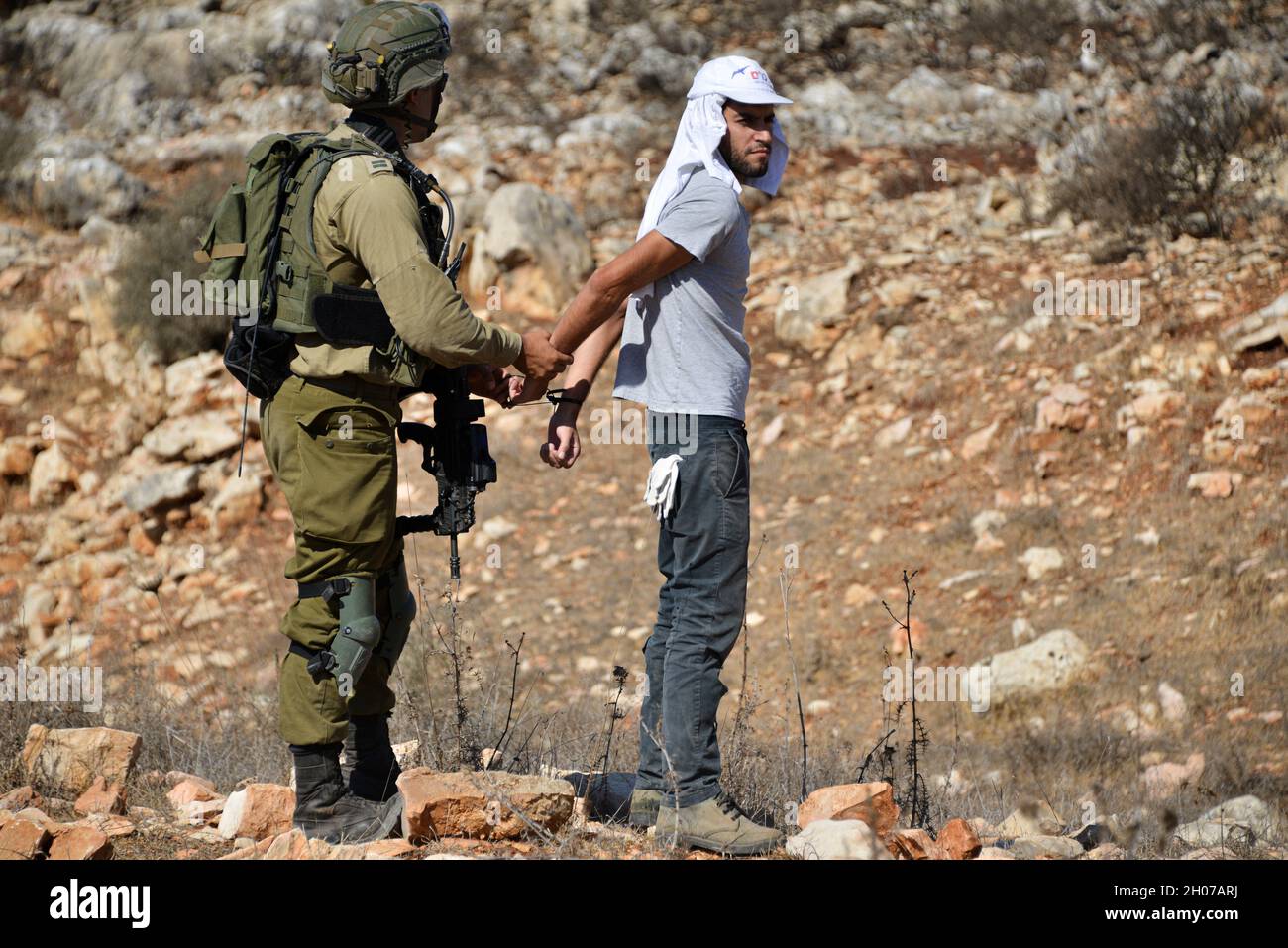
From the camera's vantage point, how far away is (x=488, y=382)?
3.34 metres

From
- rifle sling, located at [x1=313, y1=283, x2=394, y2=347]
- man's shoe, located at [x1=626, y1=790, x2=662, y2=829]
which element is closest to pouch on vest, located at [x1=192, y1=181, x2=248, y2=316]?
rifle sling, located at [x1=313, y1=283, x2=394, y2=347]

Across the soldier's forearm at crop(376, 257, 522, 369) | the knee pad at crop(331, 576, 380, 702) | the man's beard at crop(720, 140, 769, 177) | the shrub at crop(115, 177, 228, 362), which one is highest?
the shrub at crop(115, 177, 228, 362)

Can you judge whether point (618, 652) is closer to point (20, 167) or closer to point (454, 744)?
point (454, 744)

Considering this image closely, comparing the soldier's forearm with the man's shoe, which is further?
the man's shoe

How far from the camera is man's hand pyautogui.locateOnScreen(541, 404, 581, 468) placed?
10.4ft

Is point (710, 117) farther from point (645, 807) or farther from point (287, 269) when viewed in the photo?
point (645, 807)

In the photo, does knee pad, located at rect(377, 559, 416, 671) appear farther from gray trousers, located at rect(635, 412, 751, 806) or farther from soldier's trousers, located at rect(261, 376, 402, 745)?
gray trousers, located at rect(635, 412, 751, 806)

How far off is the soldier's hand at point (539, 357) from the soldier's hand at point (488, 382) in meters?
0.16

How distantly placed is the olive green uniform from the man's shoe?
0.78 metres

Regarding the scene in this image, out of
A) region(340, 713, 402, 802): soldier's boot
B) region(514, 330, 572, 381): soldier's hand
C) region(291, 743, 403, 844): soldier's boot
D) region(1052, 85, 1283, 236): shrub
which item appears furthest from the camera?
region(1052, 85, 1283, 236): shrub

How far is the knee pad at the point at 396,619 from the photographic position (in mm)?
3178

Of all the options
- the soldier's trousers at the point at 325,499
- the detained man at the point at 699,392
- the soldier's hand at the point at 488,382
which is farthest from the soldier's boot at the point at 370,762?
the soldier's hand at the point at 488,382

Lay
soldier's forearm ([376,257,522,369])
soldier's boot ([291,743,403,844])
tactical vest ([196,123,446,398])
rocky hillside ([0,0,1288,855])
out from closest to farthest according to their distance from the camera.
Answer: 1. soldier's forearm ([376,257,522,369])
2. tactical vest ([196,123,446,398])
3. soldier's boot ([291,743,403,844])
4. rocky hillside ([0,0,1288,855])

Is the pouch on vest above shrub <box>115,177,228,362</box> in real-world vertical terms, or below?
below
